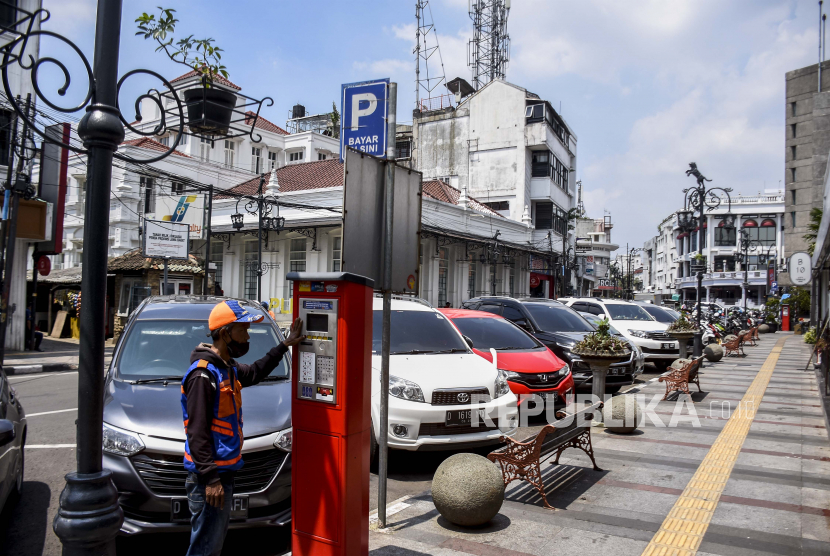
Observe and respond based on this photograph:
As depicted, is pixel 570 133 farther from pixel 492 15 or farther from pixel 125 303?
pixel 125 303

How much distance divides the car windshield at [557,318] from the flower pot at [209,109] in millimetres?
9044

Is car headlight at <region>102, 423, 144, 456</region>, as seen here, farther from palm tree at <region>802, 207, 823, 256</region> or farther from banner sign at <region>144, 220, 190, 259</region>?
palm tree at <region>802, 207, 823, 256</region>

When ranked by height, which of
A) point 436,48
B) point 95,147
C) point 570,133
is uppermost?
point 436,48

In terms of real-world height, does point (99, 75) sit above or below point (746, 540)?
Result: above

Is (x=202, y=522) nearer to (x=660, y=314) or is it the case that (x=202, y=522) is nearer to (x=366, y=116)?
(x=366, y=116)

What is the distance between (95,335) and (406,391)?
12.8 feet

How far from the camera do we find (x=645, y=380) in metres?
14.4

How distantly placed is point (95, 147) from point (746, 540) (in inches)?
208

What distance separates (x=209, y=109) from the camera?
495cm

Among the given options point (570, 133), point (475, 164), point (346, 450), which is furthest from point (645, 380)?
point (570, 133)

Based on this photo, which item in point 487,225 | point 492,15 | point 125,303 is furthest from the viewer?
point 492,15

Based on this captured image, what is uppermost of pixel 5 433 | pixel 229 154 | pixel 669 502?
pixel 229 154

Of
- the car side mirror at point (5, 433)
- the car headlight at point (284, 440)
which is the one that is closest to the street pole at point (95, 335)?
the car side mirror at point (5, 433)

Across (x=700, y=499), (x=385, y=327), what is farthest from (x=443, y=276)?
(x=385, y=327)
